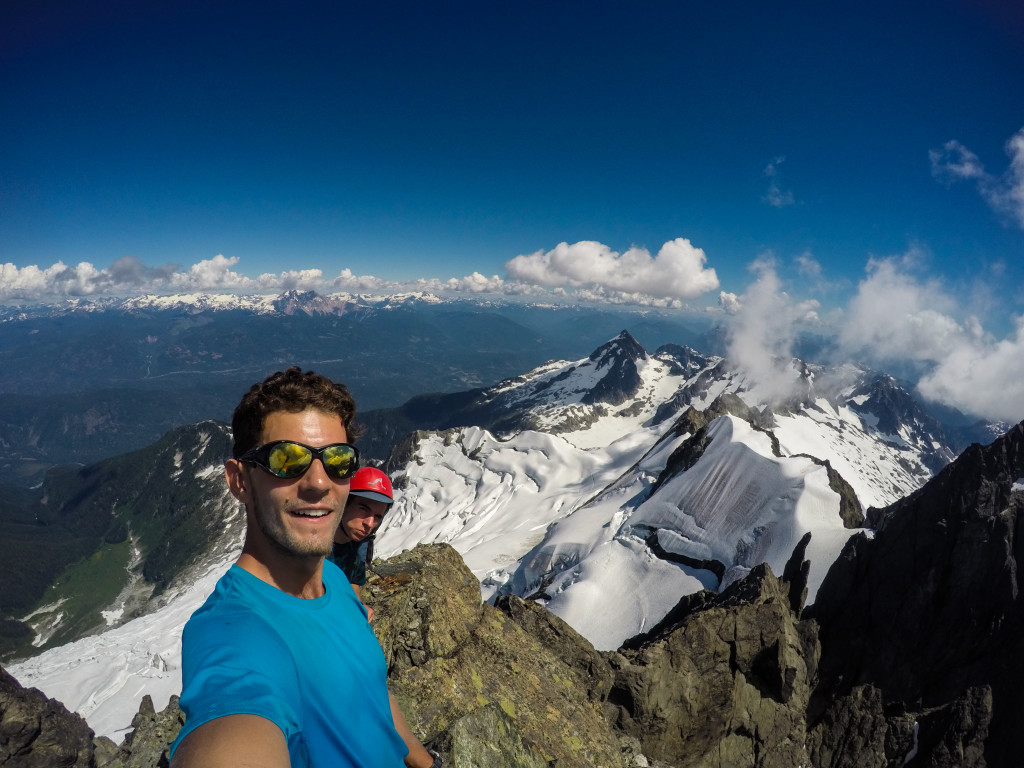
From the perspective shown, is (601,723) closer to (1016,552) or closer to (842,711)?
(842,711)

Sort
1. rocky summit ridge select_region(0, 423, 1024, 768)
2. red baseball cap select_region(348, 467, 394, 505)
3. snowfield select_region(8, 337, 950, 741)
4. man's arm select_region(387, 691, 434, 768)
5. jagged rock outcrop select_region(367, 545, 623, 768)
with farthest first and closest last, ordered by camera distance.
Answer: snowfield select_region(8, 337, 950, 741) < rocky summit ridge select_region(0, 423, 1024, 768) < red baseball cap select_region(348, 467, 394, 505) < jagged rock outcrop select_region(367, 545, 623, 768) < man's arm select_region(387, 691, 434, 768)

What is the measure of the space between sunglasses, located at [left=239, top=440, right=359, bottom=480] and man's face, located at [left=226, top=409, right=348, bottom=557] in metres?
0.06

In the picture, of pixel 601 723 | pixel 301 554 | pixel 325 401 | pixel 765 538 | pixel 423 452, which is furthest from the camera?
pixel 423 452

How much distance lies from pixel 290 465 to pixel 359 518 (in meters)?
7.43

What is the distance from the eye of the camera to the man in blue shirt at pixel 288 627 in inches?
114

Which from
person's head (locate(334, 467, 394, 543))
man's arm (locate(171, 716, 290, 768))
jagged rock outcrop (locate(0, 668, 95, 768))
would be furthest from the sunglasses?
jagged rock outcrop (locate(0, 668, 95, 768))

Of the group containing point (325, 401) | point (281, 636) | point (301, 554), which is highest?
point (325, 401)

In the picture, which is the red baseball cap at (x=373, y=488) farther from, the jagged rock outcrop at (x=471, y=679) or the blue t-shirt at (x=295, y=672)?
the blue t-shirt at (x=295, y=672)

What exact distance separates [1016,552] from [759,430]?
160 feet

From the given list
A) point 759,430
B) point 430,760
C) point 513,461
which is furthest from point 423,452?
point 430,760

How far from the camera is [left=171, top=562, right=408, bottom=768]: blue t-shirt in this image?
305 centimetres

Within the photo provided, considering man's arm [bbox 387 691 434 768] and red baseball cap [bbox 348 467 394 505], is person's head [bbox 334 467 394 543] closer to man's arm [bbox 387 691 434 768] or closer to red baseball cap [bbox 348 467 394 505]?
red baseball cap [bbox 348 467 394 505]

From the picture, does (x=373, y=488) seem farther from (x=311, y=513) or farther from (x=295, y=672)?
(x=295, y=672)

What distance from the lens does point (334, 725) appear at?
12.1ft
